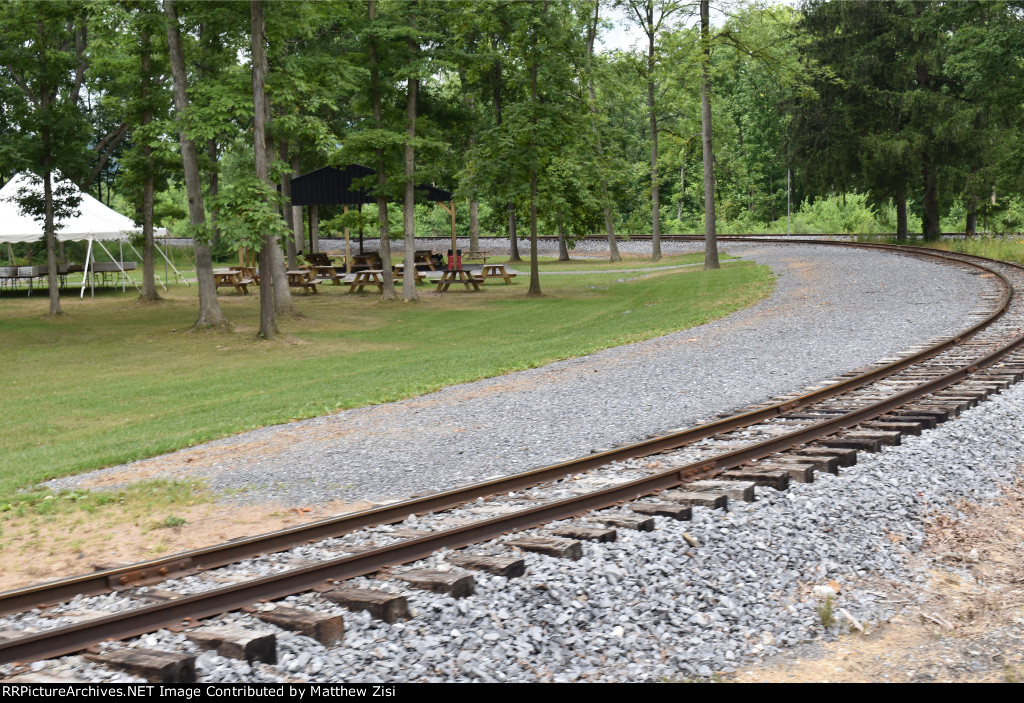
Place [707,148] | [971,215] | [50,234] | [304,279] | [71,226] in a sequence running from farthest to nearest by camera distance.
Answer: [971,215]
[71,226]
[304,279]
[707,148]
[50,234]

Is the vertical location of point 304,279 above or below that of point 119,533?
above

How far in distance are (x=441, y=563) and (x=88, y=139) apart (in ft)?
82.9

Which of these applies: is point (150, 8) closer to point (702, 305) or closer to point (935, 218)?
point (702, 305)

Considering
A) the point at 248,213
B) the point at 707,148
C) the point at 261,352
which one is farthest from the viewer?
the point at 707,148

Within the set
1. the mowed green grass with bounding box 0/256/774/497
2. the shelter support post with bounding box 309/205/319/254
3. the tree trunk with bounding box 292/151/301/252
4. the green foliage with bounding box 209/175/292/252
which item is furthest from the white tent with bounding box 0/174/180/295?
the green foliage with bounding box 209/175/292/252

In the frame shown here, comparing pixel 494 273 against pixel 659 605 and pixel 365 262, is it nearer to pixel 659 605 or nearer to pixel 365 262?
pixel 365 262

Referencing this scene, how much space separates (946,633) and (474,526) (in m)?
2.73

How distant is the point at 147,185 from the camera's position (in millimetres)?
29688

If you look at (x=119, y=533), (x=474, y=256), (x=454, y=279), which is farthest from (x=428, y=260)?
(x=119, y=533)

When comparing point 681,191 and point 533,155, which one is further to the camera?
point 681,191

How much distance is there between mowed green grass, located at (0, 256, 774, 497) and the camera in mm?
12266

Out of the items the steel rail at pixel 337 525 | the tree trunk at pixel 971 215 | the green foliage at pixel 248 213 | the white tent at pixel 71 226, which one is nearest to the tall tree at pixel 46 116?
the white tent at pixel 71 226

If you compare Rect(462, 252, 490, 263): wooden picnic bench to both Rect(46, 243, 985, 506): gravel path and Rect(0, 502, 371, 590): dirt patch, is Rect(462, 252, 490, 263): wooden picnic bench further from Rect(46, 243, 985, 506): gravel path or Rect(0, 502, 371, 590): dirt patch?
Rect(0, 502, 371, 590): dirt patch

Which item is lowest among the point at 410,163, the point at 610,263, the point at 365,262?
the point at 610,263
